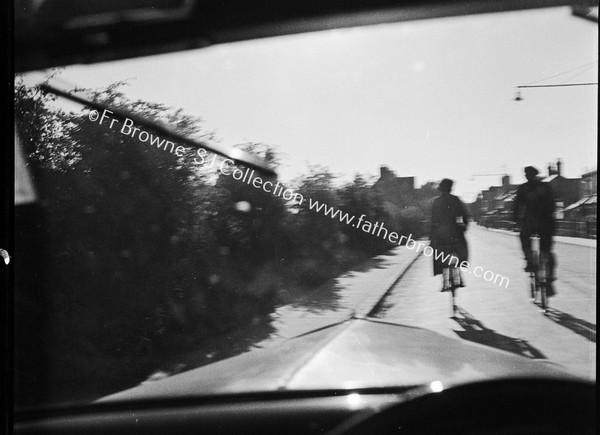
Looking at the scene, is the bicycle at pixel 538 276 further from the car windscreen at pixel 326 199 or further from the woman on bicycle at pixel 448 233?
the woman on bicycle at pixel 448 233

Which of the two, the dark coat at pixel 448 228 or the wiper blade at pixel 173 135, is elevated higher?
the wiper blade at pixel 173 135

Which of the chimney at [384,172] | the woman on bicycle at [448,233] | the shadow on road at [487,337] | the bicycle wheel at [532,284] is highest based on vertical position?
the chimney at [384,172]

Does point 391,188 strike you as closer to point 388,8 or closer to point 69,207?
point 388,8

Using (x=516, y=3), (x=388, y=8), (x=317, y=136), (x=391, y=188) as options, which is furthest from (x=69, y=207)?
(x=516, y=3)

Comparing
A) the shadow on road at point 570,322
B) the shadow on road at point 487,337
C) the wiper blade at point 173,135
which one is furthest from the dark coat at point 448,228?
the wiper blade at point 173,135

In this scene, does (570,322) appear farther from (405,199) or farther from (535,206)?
(405,199)

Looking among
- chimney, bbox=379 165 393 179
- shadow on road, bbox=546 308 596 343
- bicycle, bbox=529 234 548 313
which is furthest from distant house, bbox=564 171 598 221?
chimney, bbox=379 165 393 179

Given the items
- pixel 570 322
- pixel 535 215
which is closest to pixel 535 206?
pixel 535 215
